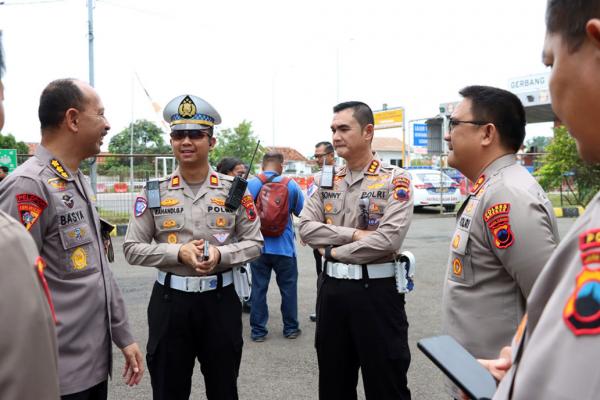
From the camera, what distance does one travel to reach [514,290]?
2.20 m

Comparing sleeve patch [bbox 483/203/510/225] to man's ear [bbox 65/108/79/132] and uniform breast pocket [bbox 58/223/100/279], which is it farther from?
man's ear [bbox 65/108/79/132]

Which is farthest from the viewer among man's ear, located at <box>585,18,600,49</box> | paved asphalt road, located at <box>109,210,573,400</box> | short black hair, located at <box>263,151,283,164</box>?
short black hair, located at <box>263,151,283,164</box>

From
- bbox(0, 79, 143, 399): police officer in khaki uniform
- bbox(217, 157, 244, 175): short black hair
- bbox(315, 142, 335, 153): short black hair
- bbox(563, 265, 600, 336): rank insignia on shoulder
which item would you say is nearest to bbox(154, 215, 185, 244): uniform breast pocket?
bbox(0, 79, 143, 399): police officer in khaki uniform

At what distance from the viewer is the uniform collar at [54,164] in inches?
90.7

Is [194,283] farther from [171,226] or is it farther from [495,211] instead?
[495,211]

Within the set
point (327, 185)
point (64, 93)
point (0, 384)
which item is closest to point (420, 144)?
point (327, 185)

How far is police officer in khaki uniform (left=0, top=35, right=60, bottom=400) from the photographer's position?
2.94 ft

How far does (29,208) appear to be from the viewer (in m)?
2.13

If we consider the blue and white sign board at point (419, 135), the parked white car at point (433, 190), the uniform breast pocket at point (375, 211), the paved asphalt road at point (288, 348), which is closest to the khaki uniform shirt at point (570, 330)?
the uniform breast pocket at point (375, 211)

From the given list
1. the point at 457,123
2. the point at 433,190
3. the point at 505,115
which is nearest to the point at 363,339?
the point at 457,123

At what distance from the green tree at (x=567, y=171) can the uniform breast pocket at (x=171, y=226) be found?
14.8 m

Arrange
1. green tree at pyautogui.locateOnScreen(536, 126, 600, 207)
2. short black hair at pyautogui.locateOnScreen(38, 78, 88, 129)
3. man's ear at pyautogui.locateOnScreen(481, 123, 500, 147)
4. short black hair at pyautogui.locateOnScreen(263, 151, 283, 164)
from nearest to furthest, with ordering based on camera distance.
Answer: short black hair at pyautogui.locateOnScreen(38, 78, 88, 129), man's ear at pyautogui.locateOnScreen(481, 123, 500, 147), short black hair at pyautogui.locateOnScreen(263, 151, 283, 164), green tree at pyautogui.locateOnScreen(536, 126, 600, 207)

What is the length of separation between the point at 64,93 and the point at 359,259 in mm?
1884

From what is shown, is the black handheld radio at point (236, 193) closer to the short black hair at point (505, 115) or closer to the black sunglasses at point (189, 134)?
the black sunglasses at point (189, 134)
